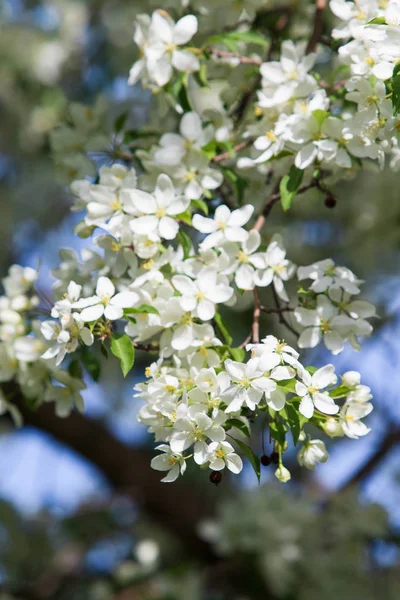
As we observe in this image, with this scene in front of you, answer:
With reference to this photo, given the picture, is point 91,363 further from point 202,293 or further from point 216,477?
point 216,477

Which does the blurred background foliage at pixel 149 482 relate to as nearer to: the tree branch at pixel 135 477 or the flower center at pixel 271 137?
the tree branch at pixel 135 477

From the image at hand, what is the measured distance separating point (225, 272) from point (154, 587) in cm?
172

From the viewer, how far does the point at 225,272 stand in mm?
1201

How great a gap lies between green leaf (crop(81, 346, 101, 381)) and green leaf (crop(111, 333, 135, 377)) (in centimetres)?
24

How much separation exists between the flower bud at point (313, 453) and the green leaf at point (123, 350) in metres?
0.28

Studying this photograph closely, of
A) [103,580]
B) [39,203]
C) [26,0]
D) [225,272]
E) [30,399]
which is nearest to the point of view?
[225,272]

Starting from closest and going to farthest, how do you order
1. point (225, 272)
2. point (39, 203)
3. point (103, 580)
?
point (225, 272) < point (103, 580) < point (39, 203)

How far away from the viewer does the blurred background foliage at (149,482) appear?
8.36ft

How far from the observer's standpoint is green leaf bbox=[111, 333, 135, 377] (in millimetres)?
1122

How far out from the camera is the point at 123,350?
3.72 ft

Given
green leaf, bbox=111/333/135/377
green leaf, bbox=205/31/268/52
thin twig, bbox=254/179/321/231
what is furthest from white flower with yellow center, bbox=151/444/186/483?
green leaf, bbox=205/31/268/52

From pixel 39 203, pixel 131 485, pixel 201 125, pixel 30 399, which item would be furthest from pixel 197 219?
pixel 39 203

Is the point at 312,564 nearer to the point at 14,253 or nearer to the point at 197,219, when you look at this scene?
the point at 197,219

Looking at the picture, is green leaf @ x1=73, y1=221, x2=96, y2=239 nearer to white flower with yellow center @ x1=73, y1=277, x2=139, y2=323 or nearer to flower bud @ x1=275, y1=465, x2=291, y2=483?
white flower with yellow center @ x1=73, y1=277, x2=139, y2=323
